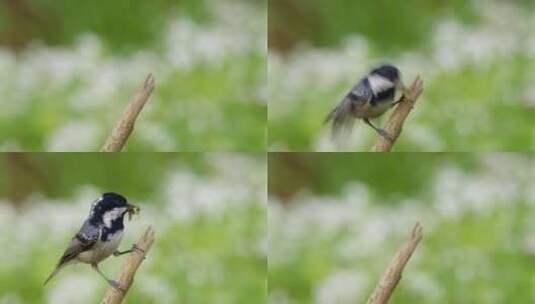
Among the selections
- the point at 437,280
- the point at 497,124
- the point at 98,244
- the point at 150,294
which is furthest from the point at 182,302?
the point at 497,124

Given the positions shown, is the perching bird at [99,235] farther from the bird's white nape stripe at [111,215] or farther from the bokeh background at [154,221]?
the bokeh background at [154,221]

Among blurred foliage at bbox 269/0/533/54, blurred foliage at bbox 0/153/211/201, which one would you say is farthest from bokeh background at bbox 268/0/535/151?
blurred foliage at bbox 0/153/211/201

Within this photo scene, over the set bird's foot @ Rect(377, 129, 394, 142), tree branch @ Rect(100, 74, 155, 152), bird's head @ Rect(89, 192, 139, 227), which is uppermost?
bird's foot @ Rect(377, 129, 394, 142)

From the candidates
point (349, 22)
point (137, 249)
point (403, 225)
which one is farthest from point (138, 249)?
point (349, 22)

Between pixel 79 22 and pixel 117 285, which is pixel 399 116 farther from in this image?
pixel 79 22

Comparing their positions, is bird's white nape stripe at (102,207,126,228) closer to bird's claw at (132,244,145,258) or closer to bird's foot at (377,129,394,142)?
bird's claw at (132,244,145,258)

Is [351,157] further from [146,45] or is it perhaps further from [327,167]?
[146,45]

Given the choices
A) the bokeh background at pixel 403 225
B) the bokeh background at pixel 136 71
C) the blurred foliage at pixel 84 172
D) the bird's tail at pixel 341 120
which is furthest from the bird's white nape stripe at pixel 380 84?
the blurred foliage at pixel 84 172

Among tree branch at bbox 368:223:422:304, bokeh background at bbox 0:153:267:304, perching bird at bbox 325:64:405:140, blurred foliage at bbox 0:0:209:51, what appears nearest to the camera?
tree branch at bbox 368:223:422:304
